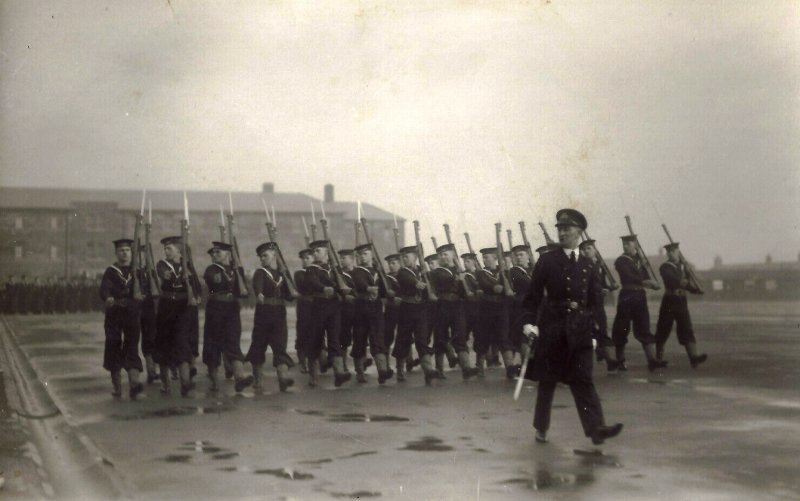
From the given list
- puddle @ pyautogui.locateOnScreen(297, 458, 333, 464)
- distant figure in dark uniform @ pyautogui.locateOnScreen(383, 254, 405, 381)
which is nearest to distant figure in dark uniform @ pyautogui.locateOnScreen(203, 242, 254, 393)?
distant figure in dark uniform @ pyautogui.locateOnScreen(383, 254, 405, 381)

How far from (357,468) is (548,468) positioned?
1.44 metres

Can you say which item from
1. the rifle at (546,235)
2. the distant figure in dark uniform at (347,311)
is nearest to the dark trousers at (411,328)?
the distant figure in dark uniform at (347,311)

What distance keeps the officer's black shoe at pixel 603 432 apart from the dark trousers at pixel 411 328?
A: 5.05m

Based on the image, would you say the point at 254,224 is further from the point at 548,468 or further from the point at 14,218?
the point at 548,468

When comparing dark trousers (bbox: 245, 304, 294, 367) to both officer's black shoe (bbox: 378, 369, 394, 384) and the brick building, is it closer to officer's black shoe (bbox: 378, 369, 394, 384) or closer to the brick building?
officer's black shoe (bbox: 378, 369, 394, 384)

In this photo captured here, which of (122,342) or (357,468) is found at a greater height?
(122,342)

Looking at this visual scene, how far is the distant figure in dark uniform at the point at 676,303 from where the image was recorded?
1298 cm

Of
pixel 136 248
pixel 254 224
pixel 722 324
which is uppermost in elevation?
pixel 254 224

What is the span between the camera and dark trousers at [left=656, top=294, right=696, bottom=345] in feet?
42.6

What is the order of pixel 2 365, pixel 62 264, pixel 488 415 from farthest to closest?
pixel 62 264 < pixel 2 365 < pixel 488 415

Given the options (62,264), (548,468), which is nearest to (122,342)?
(548,468)

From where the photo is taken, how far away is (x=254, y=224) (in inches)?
2566

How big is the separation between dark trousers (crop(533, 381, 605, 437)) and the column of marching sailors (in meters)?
3.83

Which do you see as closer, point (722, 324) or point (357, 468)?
point (357, 468)
